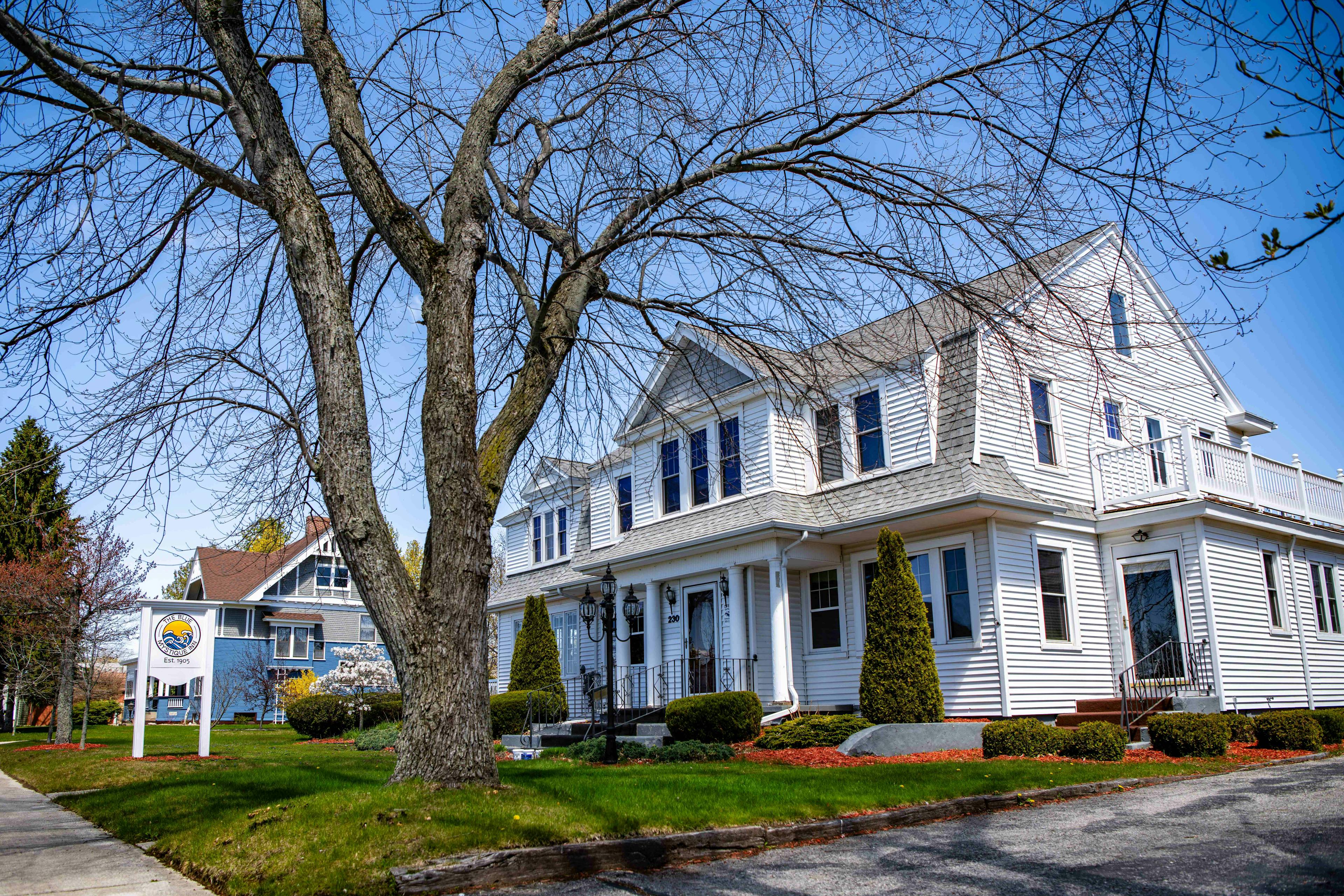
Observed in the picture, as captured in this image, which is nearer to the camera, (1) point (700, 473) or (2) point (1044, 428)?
(2) point (1044, 428)

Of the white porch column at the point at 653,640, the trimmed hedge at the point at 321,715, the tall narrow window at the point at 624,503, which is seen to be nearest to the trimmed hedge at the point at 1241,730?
the white porch column at the point at 653,640

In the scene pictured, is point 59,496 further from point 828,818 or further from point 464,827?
point 828,818

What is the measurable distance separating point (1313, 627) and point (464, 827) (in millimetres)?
17567

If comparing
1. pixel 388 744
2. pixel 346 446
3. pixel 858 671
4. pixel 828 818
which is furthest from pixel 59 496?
pixel 858 671

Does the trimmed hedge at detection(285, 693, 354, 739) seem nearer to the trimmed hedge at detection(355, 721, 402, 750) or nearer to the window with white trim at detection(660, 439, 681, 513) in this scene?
the trimmed hedge at detection(355, 721, 402, 750)

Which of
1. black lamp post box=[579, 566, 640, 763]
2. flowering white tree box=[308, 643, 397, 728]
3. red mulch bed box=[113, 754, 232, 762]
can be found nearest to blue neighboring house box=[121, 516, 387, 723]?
flowering white tree box=[308, 643, 397, 728]

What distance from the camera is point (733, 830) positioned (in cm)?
649

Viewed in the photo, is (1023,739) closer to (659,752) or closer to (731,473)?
(659,752)

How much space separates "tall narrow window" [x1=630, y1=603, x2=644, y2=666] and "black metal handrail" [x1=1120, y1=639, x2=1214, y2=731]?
10.1m

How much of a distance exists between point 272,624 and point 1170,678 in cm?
3972

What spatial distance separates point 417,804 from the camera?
20.1ft

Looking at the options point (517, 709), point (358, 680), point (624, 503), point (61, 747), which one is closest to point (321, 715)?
point (358, 680)

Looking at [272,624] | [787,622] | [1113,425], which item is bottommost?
[787,622]

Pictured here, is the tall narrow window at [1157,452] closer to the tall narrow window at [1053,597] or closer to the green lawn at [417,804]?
the tall narrow window at [1053,597]
